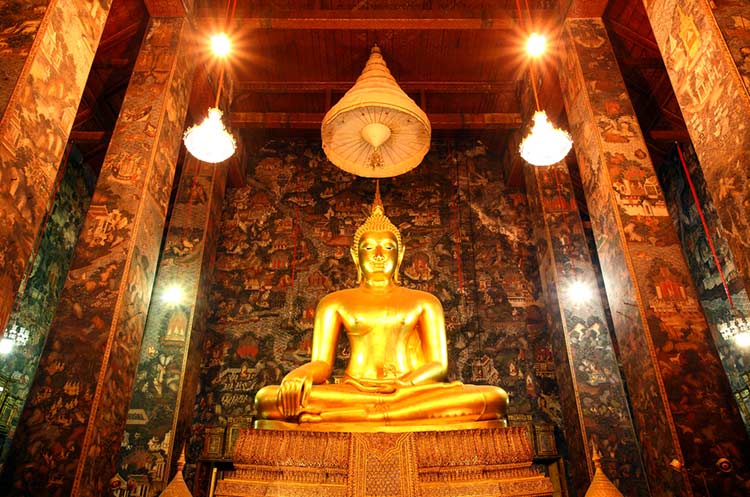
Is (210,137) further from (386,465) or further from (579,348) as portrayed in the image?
(579,348)

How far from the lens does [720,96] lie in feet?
9.98

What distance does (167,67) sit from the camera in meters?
4.79

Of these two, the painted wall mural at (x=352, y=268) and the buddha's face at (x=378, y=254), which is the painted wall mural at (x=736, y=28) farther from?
the painted wall mural at (x=352, y=268)

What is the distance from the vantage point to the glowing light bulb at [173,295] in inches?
231

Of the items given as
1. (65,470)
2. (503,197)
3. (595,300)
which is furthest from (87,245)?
(503,197)

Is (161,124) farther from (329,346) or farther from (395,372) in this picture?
(395,372)

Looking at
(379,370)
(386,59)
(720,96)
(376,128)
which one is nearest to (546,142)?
(376,128)

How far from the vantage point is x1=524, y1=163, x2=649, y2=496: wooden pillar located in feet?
16.6

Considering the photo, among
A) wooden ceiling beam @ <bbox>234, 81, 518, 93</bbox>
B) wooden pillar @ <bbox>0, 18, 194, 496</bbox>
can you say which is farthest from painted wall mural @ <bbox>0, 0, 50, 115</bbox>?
wooden ceiling beam @ <bbox>234, 81, 518, 93</bbox>

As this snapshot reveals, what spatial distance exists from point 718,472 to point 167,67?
5157mm

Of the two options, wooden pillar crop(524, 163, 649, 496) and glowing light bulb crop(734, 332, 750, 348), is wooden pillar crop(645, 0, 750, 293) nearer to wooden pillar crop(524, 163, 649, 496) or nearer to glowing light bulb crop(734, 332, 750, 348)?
wooden pillar crop(524, 163, 649, 496)

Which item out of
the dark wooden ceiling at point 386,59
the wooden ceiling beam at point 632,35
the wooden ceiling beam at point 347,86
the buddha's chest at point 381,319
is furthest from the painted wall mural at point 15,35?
the wooden ceiling beam at point 632,35

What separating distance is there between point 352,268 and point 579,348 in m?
3.06

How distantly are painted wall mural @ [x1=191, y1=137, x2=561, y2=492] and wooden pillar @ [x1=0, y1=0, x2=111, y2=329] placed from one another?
13.0ft
